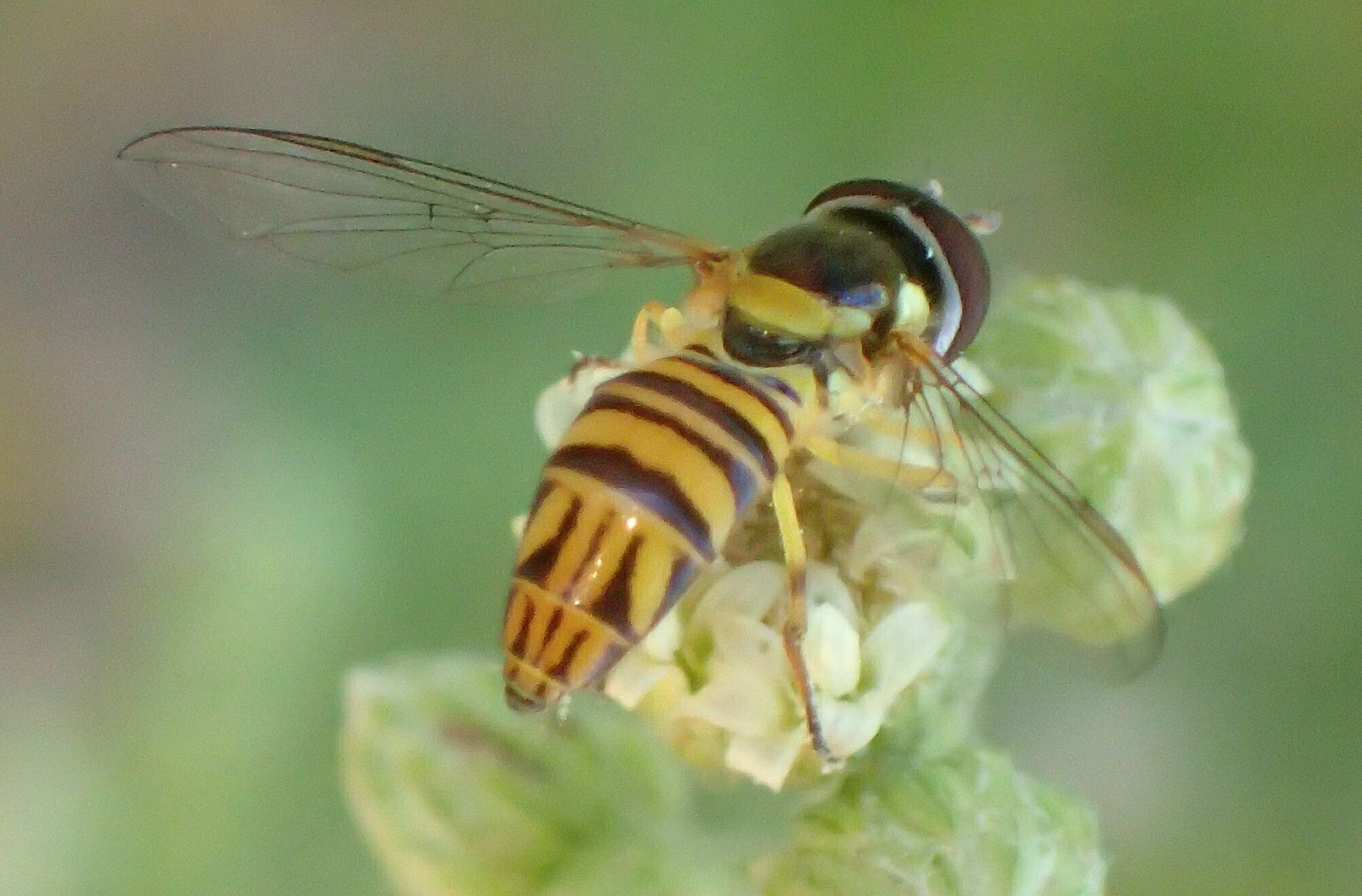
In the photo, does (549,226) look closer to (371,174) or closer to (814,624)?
(371,174)

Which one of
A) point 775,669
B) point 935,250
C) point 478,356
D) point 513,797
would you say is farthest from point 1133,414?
point 478,356

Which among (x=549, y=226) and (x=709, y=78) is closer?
(x=549, y=226)

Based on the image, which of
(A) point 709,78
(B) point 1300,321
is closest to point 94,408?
(A) point 709,78

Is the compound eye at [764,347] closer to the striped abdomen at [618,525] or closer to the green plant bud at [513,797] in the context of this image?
the striped abdomen at [618,525]

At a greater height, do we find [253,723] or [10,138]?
[10,138]

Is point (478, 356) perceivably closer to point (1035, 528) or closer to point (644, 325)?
point (644, 325)

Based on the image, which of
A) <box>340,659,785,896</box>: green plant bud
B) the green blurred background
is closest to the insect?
<box>340,659,785,896</box>: green plant bud

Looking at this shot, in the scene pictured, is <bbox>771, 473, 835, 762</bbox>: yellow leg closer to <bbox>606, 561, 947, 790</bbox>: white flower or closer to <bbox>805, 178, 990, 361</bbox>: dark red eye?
<bbox>606, 561, 947, 790</bbox>: white flower
